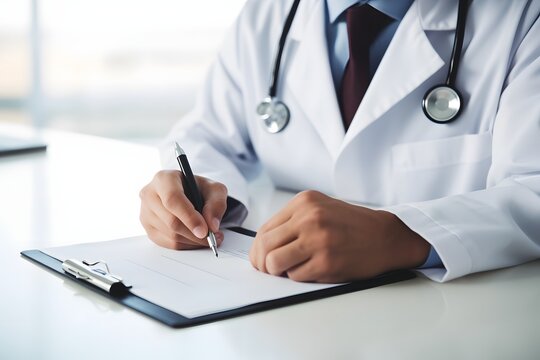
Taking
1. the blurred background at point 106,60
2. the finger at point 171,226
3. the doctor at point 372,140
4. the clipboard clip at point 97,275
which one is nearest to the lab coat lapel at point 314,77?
the doctor at point 372,140

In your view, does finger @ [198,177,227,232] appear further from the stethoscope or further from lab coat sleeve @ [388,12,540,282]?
the stethoscope

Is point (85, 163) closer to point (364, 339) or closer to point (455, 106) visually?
point (455, 106)

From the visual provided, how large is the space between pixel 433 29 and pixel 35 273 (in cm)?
71

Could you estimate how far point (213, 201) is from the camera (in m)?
1.03

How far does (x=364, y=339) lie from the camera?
667mm

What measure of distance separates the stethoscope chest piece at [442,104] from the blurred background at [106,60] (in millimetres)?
3574

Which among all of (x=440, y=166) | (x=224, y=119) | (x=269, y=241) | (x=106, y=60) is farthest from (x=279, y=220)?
(x=106, y=60)

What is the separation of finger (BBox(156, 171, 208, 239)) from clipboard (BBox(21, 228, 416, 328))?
15 cm

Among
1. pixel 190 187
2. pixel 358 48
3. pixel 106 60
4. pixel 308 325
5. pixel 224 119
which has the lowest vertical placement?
pixel 308 325

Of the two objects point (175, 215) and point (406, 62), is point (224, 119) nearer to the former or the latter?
point (406, 62)

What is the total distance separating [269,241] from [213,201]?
0.22m

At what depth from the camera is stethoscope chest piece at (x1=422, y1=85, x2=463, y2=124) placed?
1131mm

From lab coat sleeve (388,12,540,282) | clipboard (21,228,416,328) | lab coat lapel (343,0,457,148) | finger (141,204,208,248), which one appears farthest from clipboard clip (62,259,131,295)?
lab coat lapel (343,0,457,148)

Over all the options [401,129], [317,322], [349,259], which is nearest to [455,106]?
[401,129]
